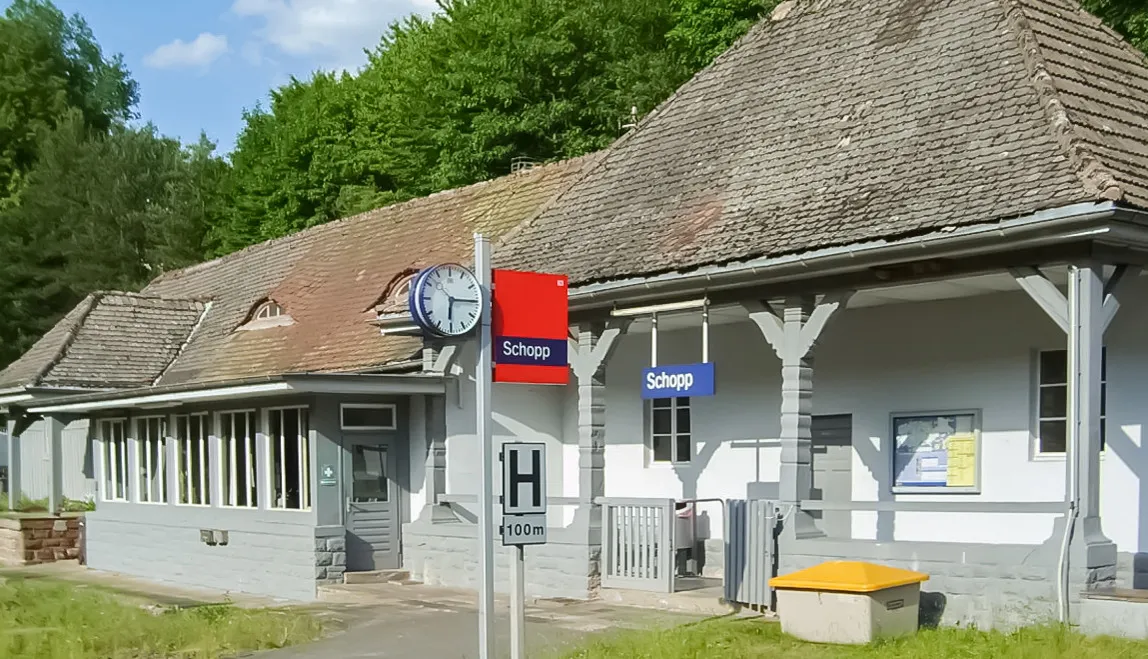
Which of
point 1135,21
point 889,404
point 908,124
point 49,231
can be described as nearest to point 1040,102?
point 908,124

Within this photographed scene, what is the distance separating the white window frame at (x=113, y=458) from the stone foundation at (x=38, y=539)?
75.2 inches

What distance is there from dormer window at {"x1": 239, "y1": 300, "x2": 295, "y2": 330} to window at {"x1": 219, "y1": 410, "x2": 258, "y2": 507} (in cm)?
293

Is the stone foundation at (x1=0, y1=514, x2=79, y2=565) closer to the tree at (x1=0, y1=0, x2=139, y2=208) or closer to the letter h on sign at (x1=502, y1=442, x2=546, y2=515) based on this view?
the letter h on sign at (x1=502, y1=442, x2=546, y2=515)

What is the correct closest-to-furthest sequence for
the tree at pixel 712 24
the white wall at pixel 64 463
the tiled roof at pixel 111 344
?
the tiled roof at pixel 111 344, the tree at pixel 712 24, the white wall at pixel 64 463

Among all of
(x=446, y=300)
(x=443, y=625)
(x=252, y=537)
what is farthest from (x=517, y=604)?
(x=252, y=537)

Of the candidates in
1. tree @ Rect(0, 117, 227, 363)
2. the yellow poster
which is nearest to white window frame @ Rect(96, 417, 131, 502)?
the yellow poster

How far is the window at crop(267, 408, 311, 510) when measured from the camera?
17781mm

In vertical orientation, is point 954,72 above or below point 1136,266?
above

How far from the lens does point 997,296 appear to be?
44.7ft

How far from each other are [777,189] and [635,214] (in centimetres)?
213

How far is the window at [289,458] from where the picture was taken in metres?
17.8

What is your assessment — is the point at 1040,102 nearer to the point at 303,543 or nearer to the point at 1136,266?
the point at 1136,266

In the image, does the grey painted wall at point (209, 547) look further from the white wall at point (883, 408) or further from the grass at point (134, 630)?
the grass at point (134, 630)

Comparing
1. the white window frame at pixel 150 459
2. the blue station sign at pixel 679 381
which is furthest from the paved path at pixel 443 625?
the white window frame at pixel 150 459
